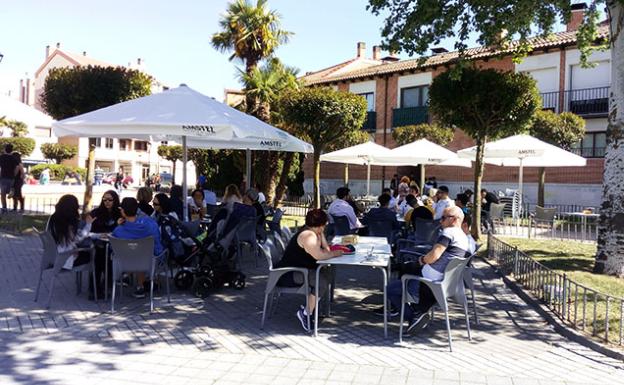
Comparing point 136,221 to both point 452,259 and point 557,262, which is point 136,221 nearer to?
point 452,259

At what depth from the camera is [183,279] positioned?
7246 millimetres

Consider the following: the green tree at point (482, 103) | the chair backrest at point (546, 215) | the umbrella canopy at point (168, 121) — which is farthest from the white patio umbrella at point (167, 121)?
the chair backrest at point (546, 215)

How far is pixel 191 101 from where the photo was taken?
25.6ft

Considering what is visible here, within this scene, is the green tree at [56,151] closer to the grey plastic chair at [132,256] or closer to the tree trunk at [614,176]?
the grey plastic chair at [132,256]

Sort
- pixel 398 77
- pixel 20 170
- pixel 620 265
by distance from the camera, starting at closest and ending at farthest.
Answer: pixel 620 265 → pixel 20 170 → pixel 398 77

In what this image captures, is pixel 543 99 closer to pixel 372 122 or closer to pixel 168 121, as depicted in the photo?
pixel 372 122

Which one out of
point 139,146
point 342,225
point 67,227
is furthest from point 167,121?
point 139,146

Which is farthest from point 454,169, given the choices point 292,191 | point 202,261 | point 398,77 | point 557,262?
point 202,261

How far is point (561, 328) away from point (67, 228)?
225 inches

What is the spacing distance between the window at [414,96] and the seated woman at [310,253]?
24.9 m

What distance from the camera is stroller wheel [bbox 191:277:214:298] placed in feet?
22.5

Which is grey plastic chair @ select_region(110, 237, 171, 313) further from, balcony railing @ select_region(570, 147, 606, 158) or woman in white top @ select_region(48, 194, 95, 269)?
balcony railing @ select_region(570, 147, 606, 158)

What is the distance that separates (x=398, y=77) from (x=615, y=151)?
23.0 m

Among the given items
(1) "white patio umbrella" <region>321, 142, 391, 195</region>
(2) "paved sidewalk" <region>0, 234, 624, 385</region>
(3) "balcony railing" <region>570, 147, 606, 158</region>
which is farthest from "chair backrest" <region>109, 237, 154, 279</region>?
(3) "balcony railing" <region>570, 147, 606, 158</region>
